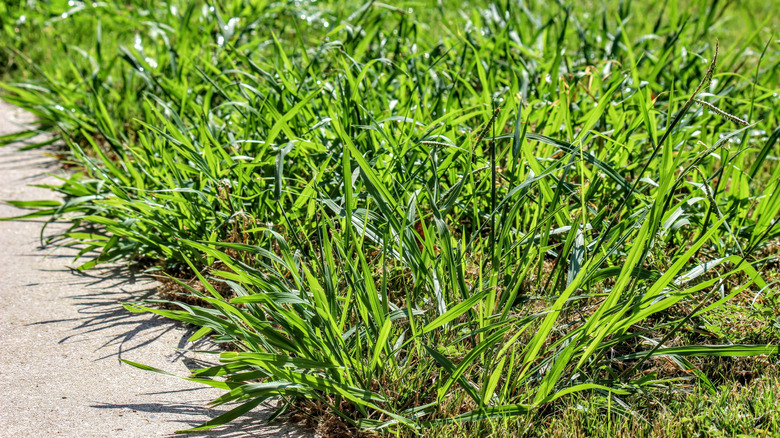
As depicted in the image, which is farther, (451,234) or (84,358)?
(451,234)

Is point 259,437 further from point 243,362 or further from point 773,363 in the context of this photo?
point 773,363

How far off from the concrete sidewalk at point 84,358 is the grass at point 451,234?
0.35 ft

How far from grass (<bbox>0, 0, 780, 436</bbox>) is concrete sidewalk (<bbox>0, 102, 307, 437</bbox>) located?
106 millimetres

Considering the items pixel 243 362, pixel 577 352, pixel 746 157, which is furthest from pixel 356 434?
pixel 746 157

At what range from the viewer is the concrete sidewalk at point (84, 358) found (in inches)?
71.6

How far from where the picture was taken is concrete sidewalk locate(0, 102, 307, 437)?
1.82 meters

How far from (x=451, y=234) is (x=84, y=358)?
128 cm

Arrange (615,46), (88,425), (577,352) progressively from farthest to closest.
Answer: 1. (615,46)
2. (577,352)
3. (88,425)

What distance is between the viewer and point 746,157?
3184 millimetres

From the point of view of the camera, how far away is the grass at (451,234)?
70.4 inches

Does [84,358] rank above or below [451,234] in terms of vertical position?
below

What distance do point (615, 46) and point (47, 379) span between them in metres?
3.01

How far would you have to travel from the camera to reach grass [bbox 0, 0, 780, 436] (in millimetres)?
1789

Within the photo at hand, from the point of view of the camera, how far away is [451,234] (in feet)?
7.76
